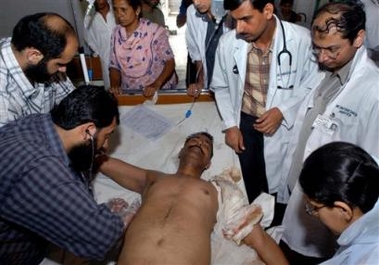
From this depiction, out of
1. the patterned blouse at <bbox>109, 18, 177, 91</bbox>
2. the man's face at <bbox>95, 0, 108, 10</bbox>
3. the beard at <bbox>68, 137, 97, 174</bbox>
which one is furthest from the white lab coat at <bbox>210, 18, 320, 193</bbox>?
the man's face at <bbox>95, 0, 108, 10</bbox>

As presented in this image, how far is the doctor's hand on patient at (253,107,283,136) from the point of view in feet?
7.27

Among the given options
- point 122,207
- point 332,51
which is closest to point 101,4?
point 122,207

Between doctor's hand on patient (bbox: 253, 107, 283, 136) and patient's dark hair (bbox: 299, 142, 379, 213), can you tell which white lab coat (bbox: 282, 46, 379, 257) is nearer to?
doctor's hand on patient (bbox: 253, 107, 283, 136)

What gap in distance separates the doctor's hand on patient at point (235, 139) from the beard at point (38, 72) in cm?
121

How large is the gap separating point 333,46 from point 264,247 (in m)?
1.05

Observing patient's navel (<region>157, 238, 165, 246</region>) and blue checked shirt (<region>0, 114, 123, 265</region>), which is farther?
patient's navel (<region>157, 238, 165, 246</region>)

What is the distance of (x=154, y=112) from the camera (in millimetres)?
2766

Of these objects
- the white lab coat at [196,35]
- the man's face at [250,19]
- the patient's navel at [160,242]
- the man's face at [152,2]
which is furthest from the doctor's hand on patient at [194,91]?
the patient's navel at [160,242]

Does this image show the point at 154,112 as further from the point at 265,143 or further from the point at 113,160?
the point at 265,143

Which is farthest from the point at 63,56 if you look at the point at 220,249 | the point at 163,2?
the point at 163,2

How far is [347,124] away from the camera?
5.91ft

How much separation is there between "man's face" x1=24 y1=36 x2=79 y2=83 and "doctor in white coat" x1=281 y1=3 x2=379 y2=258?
1218 millimetres

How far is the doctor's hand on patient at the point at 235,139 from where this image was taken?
240cm

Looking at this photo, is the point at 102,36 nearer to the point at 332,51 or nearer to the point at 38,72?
the point at 38,72
